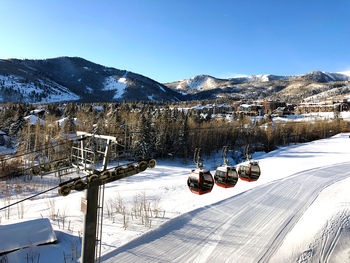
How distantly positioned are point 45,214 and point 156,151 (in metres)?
23.5

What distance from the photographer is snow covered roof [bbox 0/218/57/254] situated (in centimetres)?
791

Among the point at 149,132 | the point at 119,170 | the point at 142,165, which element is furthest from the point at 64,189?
the point at 149,132

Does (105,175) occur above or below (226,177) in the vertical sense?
above

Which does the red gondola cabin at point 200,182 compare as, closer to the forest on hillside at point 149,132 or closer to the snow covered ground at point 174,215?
the snow covered ground at point 174,215

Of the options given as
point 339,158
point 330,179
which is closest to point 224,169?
point 330,179

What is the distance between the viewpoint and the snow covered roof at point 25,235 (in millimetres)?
7914

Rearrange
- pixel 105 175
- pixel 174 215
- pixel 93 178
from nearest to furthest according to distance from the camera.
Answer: pixel 93 178
pixel 105 175
pixel 174 215

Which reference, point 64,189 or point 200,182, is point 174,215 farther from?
point 64,189

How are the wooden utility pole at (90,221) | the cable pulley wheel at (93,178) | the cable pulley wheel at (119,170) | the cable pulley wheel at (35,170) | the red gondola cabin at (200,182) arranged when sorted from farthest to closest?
the red gondola cabin at (200,182) → the cable pulley wheel at (35,170) → the cable pulley wheel at (119,170) → the wooden utility pole at (90,221) → the cable pulley wheel at (93,178)

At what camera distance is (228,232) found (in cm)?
1073

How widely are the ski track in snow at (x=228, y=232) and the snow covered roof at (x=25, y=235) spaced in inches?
105

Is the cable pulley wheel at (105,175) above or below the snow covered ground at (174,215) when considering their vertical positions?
above

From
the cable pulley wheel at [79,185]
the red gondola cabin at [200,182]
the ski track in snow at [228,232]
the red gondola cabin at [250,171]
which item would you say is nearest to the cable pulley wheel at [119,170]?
the cable pulley wheel at [79,185]

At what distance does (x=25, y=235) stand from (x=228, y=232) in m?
9.04
